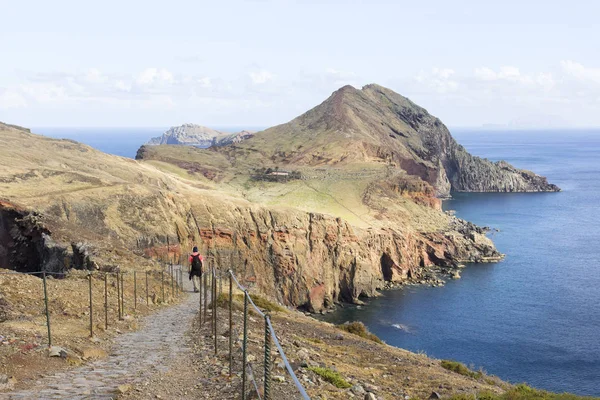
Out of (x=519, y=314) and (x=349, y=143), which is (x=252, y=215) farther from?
(x=349, y=143)

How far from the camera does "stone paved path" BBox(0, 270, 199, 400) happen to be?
39.4 ft

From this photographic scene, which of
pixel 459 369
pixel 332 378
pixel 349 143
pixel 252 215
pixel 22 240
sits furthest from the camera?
pixel 349 143

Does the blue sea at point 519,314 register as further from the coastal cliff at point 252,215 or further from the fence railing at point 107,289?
the fence railing at point 107,289

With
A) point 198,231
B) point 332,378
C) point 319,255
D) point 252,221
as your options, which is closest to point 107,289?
point 332,378

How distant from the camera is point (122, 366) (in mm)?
15281

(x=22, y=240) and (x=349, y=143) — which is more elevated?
(x=349, y=143)

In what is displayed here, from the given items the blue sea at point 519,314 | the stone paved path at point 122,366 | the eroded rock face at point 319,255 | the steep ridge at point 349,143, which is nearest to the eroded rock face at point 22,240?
the stone paved path at point 122,366

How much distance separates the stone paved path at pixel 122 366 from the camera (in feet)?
39.4

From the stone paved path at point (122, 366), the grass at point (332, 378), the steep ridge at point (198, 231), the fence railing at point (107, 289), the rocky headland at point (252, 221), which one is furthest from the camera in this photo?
the steep ridge at point (198, 231)

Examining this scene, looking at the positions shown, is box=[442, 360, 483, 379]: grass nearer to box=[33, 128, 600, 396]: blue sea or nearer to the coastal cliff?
the coastal cliff

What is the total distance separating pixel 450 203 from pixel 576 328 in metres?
114

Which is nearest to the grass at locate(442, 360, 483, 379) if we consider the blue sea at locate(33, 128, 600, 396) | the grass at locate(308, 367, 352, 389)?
the grass at locate(308, 367, 352, 389)

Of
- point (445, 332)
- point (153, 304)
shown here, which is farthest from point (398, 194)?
point (153, 304)

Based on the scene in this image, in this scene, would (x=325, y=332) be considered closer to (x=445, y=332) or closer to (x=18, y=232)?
(x=18, y=232)
